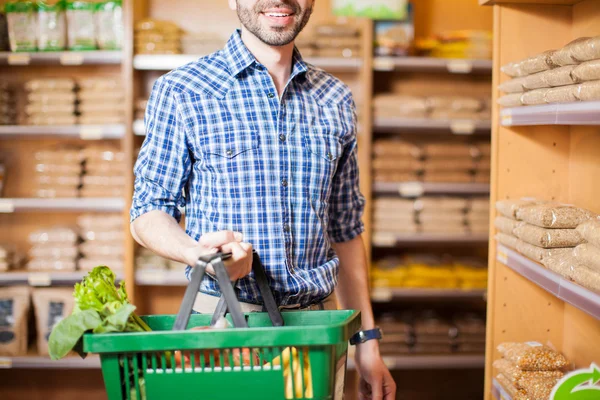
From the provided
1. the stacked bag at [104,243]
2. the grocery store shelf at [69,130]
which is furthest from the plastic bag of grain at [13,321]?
the grocery store shelf at [69,130]

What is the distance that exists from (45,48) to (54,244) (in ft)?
3.94

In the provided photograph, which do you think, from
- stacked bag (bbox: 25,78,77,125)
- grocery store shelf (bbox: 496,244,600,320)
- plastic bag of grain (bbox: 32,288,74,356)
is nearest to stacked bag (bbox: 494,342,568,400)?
grocery store shelf (bbox: 496,244,600,320)

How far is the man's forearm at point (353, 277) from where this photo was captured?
1969 millimetres

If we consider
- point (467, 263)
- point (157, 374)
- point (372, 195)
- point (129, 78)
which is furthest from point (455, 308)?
point (157, 374)

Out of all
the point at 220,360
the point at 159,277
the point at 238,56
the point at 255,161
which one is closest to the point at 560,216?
the point at 255,161

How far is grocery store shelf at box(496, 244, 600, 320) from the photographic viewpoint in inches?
61.1

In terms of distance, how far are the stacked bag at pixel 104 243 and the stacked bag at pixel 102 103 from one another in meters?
0.61

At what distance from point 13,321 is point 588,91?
3.58m

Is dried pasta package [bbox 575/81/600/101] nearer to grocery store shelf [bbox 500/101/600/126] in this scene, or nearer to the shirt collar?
grocery store shelf [bbox 500/101/600/126]

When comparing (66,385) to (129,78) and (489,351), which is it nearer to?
(129,78)

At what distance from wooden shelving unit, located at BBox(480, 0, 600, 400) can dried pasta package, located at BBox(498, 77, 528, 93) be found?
68 mm

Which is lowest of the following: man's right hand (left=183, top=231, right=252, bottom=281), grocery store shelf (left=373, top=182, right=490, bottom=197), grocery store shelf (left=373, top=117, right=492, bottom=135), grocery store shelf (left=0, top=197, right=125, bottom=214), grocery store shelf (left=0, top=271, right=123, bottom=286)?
grocery store shelf (left=0, top=271, right=123, bottom=286)

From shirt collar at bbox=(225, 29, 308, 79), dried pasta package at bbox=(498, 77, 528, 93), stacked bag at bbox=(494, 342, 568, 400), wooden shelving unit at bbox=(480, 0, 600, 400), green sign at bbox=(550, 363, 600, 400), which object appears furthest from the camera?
wooden shelving unit at bbox=(480, 0, 600, 400)

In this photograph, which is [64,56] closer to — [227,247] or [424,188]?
[424,188]
